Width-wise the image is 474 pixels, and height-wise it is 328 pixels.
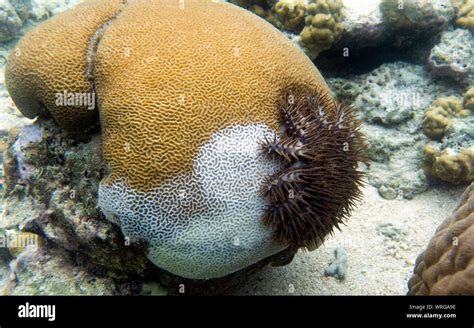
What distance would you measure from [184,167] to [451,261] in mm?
2364

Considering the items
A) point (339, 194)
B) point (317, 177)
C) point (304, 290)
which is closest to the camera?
point (317, 177)

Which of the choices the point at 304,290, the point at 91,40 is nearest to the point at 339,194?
the point at 304,290

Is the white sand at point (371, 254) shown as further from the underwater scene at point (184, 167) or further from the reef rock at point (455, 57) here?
the reef rock at point (455, 57)

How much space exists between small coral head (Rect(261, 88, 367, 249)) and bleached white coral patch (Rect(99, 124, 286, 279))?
0.14m

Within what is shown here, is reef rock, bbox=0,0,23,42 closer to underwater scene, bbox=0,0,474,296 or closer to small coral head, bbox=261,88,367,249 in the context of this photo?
underwater scene, bbox=0,0,474,296

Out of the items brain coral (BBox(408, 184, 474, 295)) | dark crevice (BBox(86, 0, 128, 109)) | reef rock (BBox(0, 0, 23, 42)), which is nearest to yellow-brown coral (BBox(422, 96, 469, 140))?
brain coral (BBox(408, 184, 474, 295))

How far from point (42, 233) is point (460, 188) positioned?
5970 mm

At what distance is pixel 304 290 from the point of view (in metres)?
3.84

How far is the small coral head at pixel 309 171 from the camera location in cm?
268

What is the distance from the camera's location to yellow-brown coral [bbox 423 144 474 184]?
4715 mm

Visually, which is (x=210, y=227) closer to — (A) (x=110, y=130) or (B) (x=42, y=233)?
(A) (x=110, y=130)

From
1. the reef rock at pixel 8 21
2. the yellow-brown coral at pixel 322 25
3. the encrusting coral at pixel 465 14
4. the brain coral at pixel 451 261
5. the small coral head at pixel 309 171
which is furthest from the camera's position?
the reef rock at pixel 8 21

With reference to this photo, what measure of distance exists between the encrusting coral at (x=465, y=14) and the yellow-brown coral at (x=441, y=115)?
5.67 feet

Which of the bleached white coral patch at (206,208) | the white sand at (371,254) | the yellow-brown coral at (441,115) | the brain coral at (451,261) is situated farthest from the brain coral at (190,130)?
the yellow-brown coral at (441,115)
